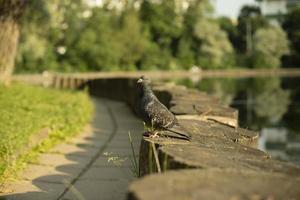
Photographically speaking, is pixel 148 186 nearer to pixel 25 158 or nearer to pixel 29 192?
pixel 29 192

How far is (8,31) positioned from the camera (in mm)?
14016

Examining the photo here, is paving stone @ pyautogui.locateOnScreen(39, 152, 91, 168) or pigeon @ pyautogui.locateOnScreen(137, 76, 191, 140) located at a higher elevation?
pigeon @ pyautogui.locateOnScreen(137, 76, 191, 140)

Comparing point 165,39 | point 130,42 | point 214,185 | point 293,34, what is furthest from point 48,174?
point 293,34

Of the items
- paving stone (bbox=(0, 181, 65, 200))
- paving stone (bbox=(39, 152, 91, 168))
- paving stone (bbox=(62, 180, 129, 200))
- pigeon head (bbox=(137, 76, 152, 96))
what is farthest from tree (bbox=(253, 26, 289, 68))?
paving stone (bbox=(0, 181, 65, 200))

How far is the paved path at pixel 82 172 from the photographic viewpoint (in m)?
6.12

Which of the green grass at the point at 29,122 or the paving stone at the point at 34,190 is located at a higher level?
the green grass at the point at 29,122

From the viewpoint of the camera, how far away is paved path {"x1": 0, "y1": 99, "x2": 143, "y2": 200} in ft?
20.1

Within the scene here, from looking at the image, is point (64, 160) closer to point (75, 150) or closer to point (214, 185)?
point (75, 150)

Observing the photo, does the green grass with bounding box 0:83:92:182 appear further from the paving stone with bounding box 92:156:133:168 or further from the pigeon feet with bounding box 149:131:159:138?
the pigeon feet with bounding box 149:131:159:138

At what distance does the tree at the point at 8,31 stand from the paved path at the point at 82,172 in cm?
436

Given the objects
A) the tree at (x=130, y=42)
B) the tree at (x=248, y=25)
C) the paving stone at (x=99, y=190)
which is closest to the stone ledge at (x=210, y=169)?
the paving stone at (x=99, y=190)

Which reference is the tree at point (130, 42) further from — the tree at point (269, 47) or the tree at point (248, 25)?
the tree at point (248, 25)

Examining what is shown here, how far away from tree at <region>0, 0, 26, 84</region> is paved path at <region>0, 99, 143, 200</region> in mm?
4356

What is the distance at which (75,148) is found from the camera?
909 centimetres
